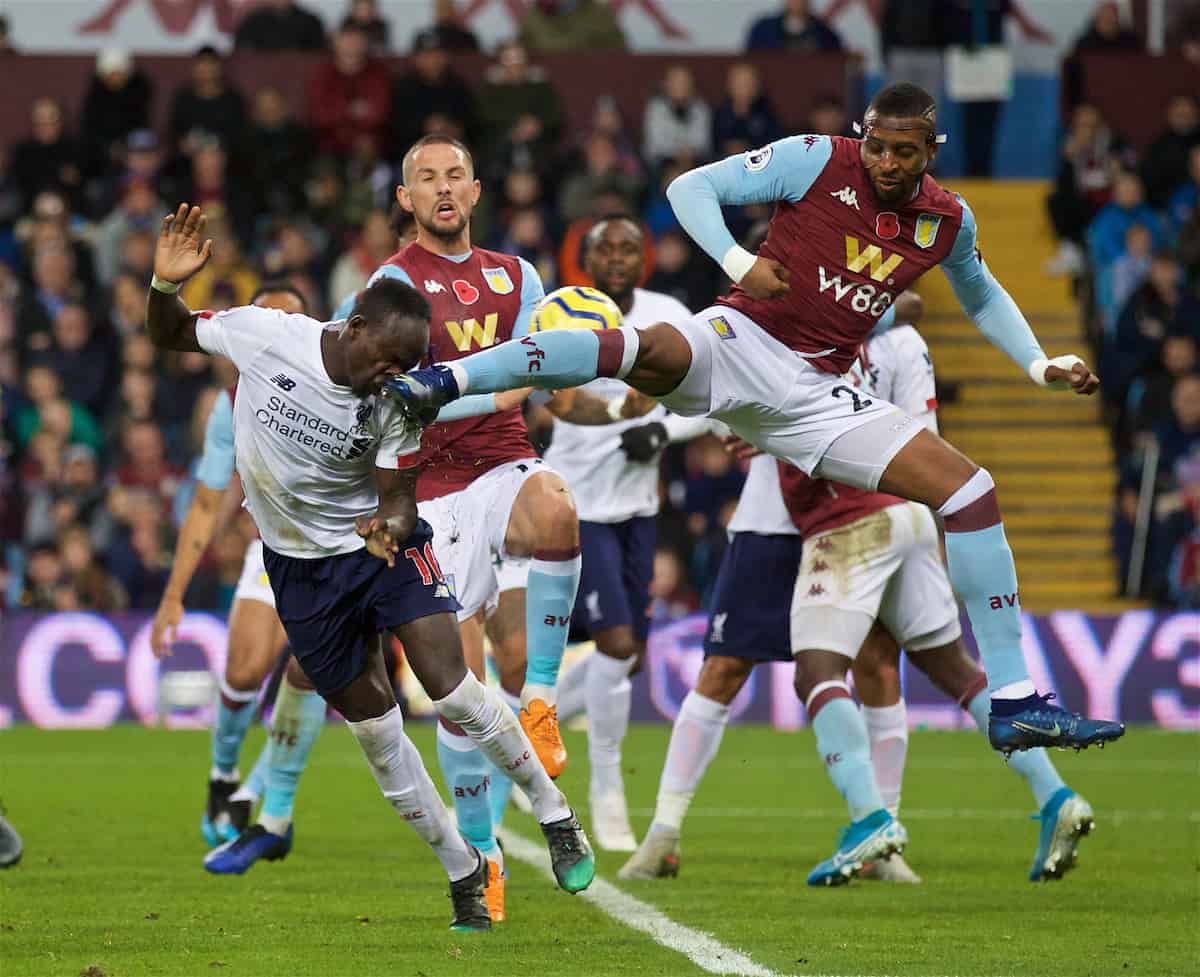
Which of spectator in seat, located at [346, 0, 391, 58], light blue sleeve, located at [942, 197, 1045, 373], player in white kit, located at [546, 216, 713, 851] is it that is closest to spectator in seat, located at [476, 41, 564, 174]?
spectator in seat, located at [346, 0, 391, 58]

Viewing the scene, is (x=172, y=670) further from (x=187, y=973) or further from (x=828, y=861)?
(x=187, y=973)

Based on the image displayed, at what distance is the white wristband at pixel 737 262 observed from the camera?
7.71m

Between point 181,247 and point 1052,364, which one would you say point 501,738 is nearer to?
point 181,247

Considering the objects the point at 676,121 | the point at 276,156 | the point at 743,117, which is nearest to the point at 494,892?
the point at 743,117

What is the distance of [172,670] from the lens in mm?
17656

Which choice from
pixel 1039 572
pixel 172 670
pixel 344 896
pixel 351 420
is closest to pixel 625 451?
pixel 344 896

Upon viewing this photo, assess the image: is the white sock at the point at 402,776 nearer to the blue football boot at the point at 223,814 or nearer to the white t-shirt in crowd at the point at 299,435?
the white t-shirt in crowd at the point at 299,435

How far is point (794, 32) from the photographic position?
2238cm

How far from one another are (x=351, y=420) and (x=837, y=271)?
189 centimetres

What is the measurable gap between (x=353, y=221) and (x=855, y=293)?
13299mm

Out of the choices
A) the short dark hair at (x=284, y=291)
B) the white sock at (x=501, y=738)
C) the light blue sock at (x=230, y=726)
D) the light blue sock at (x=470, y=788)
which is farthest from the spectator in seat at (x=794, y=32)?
the white sock at (x=501, y=738)

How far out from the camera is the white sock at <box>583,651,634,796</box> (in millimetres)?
10891

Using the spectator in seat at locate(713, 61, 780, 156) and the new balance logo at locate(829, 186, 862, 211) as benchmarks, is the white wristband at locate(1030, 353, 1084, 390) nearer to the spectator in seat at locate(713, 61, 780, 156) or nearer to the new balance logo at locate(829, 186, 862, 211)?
the new balance logo at locate(829, 186, 862, 211)

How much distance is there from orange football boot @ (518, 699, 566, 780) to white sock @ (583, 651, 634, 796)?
2313mm
